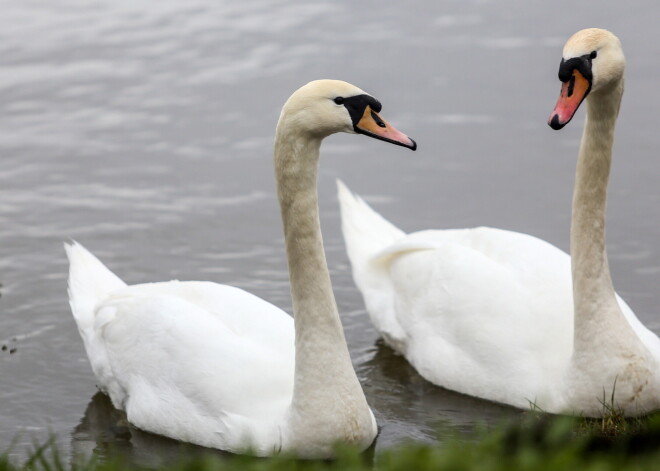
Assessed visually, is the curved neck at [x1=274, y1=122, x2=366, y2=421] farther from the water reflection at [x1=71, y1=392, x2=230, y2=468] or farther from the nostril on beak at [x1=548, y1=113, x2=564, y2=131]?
the nostril on beak at [x1=548, y1=113, x2=564, y2=131]

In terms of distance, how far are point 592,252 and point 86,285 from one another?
3.44 m

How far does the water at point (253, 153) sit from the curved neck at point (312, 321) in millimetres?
702

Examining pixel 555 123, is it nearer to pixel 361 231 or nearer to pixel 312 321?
pixel 312 321

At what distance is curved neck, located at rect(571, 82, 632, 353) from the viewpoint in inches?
298

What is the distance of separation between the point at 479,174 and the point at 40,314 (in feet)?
13.8

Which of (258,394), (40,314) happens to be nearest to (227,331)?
(258,394)

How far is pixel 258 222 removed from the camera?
11367 millimetres

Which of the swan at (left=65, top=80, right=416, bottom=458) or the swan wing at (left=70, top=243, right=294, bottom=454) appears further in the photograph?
the swan wing at (left=70, top=243, right=294, bottom=454)

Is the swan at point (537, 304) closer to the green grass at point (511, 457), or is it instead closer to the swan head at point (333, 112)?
the swan head at point (333, 112)

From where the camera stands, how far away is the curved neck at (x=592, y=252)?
757 cm

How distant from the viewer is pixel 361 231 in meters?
10.0

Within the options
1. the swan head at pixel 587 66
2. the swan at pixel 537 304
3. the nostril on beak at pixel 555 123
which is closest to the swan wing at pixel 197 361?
the swan at pixel 537 304

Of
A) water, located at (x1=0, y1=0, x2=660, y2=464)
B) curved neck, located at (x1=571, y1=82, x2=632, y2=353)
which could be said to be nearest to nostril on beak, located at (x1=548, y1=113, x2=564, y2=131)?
curved neck, located at (x1=571, y1=82, x2=632, y2=353)

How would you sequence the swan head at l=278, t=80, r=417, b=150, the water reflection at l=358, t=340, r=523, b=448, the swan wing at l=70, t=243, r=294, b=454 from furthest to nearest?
the water reflection at l=358, t=340, r=523, b=448
the swan wing at l=70, t=243, r=294, b=454
the swan head at l=278, t=80, r=417, b=150
